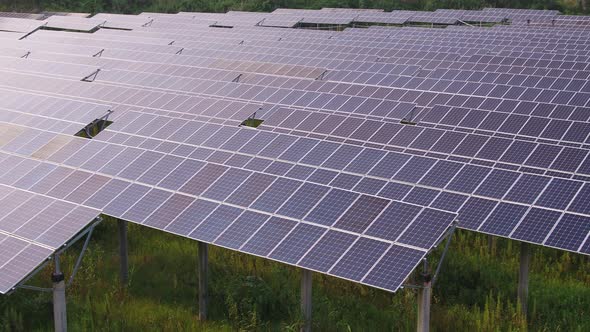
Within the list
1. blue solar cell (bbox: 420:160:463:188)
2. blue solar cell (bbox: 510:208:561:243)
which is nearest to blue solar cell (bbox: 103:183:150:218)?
blue solar cell (bbox: 420:160:463:188)

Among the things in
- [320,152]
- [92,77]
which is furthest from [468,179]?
[92,77]

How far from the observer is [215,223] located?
1355cm

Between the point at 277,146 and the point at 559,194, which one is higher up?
the point at 559,194

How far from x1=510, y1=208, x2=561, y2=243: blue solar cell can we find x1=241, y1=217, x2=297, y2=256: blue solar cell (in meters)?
4.70

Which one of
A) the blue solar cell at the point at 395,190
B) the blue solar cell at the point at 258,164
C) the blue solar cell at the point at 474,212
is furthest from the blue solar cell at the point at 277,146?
the blue solar cell at the point at 474,212

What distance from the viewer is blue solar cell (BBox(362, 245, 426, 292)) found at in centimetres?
1116

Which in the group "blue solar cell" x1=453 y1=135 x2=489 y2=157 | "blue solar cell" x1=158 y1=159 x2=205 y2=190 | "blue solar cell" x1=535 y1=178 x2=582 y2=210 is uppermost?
"blue solar cell" x1=158 y1=159 x2=205 y2=190

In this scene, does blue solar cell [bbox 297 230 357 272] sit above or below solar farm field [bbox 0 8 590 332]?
above

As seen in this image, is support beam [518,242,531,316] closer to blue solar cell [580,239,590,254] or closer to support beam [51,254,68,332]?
blue solar cell [580,239,590,254]

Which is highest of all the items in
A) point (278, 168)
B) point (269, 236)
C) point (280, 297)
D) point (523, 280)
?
point (269, 236)

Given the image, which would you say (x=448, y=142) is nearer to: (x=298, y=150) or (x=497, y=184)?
(x=497, y=184)

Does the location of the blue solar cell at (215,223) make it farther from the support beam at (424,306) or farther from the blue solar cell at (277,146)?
the support beam at (424,306)

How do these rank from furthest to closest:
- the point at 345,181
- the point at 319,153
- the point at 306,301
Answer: the point at 319,153, the point at 345,181, the point at 306,301

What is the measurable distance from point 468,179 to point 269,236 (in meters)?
5.30
